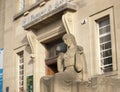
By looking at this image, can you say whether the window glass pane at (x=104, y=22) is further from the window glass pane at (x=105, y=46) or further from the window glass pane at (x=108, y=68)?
the window glass pane at (x=108, y=68)

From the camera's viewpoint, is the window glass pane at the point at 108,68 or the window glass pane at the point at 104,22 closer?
the window glass pane at the point at 108,68

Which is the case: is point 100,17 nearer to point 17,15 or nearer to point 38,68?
point 38,68

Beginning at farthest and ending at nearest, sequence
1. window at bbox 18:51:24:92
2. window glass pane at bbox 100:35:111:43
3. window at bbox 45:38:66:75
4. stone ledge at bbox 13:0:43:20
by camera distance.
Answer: window at bbox 18:51:24:92, stone ledge at bbox 13:0:43:20, window at bbox 45:38:66:75, window glass pane at bbox 100:35:111:43

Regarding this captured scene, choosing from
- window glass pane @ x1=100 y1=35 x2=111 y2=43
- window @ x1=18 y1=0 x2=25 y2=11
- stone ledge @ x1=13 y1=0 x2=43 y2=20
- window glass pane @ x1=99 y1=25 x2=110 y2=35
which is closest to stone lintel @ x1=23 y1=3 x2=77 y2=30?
stone ledge @ x1=13 y1=0 x2=43 y2=20

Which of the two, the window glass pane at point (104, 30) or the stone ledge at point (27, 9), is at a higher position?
the stone ledge at point (27, 9)

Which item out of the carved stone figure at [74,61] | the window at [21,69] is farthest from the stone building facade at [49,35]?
the carved stone figure at [74,61]

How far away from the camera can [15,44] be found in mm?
18781

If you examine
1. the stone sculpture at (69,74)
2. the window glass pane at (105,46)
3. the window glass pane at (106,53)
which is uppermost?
the window glass pane at (105,46)

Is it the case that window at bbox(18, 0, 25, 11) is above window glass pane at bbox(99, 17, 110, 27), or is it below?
above

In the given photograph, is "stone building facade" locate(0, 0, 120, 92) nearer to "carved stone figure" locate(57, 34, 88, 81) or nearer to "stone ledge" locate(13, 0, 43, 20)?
"stone ledge" locate(13, 0, 43, 20)

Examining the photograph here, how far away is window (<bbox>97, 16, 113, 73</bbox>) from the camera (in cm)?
1259

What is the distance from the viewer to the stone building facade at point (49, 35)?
1257cm

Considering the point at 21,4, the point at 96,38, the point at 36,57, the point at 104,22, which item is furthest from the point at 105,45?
the point at 21,4

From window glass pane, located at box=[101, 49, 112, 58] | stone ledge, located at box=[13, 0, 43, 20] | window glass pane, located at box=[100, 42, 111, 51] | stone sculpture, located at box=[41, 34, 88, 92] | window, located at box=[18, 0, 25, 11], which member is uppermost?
window, located at box=[18, 0, 25, 11]
